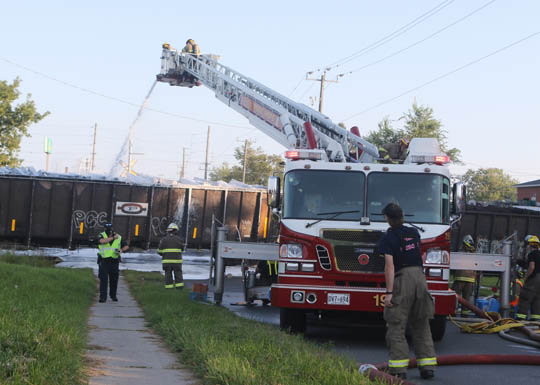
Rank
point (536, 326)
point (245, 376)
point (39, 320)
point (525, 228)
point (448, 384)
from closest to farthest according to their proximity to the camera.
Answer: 1. point (245, 376)
2. point (448, 384)
3. point (39, 320)
4. point (536, 326)
5. point (525, 228)

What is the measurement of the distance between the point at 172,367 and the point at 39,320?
1.78 meters

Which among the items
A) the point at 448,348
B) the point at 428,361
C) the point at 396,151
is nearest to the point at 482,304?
the point at 396,151

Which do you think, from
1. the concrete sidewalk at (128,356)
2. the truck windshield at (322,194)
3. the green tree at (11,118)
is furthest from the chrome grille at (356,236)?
the green tree at (11,118)

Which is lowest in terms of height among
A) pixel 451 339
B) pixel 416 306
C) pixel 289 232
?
pixel 451 339

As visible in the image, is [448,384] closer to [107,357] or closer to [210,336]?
[210,336]

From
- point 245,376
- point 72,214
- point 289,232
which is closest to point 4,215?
point 72,214

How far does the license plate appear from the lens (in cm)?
977

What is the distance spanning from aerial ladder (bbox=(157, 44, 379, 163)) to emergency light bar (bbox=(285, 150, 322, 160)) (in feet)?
0.07

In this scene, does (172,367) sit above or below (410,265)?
below

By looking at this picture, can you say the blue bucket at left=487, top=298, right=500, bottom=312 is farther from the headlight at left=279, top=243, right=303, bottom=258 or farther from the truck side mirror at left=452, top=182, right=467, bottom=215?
the headlight at left=279, top=243, right=303, bottom=258

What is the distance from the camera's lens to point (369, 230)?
9945 mm

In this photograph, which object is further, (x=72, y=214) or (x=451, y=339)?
(x=72, y=214)

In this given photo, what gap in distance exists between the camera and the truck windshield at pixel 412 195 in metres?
10.2

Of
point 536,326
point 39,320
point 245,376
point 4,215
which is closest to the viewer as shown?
point 245,376
